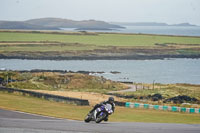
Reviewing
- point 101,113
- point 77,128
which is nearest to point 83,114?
point 101,113

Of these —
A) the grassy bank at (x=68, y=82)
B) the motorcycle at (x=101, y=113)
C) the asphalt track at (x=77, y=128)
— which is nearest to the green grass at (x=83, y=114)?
the motorcycle at (x=101, y=113)

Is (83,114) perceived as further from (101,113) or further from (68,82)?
(68,82)

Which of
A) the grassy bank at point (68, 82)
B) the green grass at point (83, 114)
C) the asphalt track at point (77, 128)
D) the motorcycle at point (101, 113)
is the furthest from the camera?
the grassy bank at point (68, 82)

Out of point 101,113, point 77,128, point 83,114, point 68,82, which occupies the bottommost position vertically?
point 68,82

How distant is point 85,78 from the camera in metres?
72.7

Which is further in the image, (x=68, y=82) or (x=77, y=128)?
(x=68, y=82)

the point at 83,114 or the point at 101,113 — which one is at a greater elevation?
the point at 101,113

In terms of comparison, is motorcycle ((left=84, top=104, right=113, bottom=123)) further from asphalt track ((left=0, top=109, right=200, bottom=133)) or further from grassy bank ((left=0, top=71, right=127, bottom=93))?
grassy bank ((left=0, top=71, right=127, bottom=93))

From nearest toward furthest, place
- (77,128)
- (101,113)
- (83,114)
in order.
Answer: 1. (77,128)
2. (101,113)
3. (83,114)

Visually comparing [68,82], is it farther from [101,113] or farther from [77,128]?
[77,128]

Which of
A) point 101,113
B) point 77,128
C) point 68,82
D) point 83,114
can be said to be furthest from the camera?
point 68,82

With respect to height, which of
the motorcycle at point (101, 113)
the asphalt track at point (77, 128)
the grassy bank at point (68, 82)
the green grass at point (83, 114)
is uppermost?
the motorcycle at point (101, 113)

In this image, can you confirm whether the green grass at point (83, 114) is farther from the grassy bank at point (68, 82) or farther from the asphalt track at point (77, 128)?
the grassy bank at point (68, 82)

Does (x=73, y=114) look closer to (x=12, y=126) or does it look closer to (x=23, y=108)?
(x=23, y=108)
